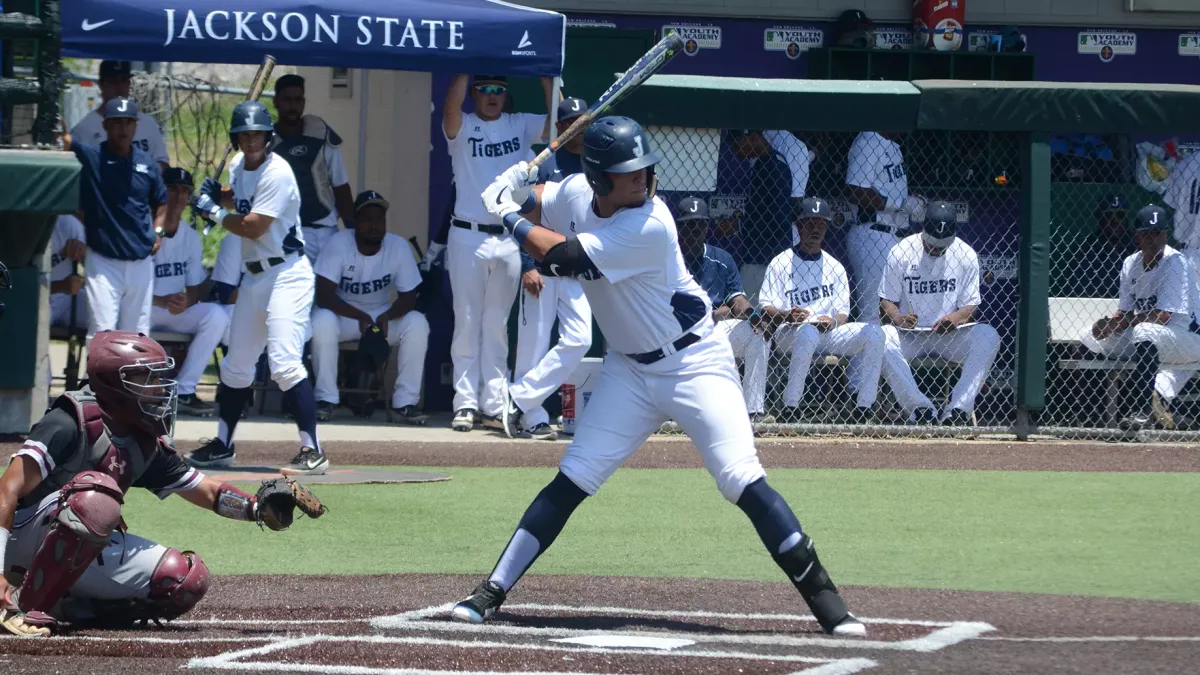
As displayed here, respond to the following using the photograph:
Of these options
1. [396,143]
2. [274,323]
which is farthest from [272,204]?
[396,143]

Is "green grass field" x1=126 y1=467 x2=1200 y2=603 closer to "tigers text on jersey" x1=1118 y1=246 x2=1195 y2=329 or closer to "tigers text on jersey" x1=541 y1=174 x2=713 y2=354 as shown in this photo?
"tigers text on jersey" x1=541 y1=174 x2=713 y2=354

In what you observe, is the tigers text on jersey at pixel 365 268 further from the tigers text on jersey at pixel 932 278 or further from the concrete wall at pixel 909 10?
the tigers text on jersey at pixel 932 278

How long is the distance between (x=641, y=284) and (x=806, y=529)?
2494mm

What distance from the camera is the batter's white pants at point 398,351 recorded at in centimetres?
1060

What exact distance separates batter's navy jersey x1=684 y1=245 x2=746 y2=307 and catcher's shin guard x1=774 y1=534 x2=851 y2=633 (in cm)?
518

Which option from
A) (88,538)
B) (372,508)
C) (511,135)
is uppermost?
(511,135)

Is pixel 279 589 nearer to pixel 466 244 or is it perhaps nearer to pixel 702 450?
pixel 702 450

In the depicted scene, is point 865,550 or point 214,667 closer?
point 214,667

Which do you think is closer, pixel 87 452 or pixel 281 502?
pixel 87 452

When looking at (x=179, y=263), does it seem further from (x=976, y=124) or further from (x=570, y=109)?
(x=976, y=124)

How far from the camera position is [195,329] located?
429 inches

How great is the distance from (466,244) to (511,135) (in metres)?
0.76

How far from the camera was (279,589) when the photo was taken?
5.80 meters

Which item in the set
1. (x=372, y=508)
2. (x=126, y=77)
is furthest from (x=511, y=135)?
(x=372, y=508)
